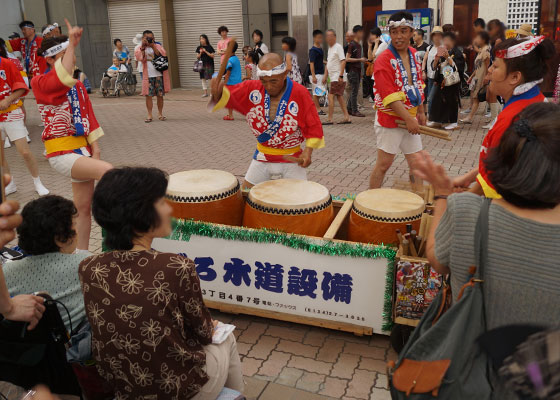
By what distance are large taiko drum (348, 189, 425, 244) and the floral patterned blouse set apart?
1.50 metres

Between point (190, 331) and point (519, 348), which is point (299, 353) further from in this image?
point (519, 348)

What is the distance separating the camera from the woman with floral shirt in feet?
6.18

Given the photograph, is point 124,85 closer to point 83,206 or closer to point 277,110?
point 83,206

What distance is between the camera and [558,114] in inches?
61.7

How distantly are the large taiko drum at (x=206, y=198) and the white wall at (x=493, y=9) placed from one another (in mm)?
11274

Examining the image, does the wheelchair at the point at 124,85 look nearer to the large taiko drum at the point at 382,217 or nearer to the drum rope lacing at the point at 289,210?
the drum rope lacing at the point at 289,210

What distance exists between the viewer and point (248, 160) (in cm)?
759

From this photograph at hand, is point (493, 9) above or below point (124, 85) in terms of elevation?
→ above

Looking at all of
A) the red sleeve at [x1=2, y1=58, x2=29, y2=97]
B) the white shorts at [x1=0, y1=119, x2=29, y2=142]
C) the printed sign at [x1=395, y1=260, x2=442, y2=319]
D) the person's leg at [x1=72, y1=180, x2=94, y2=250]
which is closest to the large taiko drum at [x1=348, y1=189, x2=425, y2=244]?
the printed sign at [x1=395, y1=260, x2=442, y2=319]

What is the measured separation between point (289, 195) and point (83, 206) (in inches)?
70.1

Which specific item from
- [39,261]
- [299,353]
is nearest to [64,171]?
[39,261]

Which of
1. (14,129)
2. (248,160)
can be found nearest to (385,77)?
(248,160)

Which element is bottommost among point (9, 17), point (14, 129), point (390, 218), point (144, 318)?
point (390, 218)

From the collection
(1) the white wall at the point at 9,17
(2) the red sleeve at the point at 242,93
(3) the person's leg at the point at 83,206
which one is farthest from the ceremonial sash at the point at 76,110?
(1) the white wall at the point at 9,17
